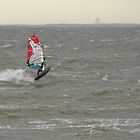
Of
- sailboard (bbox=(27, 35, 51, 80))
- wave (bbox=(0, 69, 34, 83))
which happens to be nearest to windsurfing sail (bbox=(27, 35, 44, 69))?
sailboard (bbox=(27, 35, 51, 80))

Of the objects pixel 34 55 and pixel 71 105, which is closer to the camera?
pixel 71 105

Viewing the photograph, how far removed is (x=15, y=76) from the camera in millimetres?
36031

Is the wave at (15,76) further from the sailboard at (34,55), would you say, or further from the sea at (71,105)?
the sailboard at (34,55)

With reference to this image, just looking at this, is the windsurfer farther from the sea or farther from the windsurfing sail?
the sea

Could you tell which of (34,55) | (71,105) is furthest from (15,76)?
(71,105)

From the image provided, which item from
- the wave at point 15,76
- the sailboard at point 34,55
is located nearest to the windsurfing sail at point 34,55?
the sailboard at point 34,55

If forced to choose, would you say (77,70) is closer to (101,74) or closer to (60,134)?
(101,74)

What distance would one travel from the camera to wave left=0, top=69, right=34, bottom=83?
34.3 m

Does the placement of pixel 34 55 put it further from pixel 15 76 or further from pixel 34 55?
pixel 15 76

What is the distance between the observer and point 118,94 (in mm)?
26219

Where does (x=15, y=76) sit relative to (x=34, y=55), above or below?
below

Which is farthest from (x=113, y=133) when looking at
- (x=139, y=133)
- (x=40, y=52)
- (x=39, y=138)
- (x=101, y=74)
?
(x=101, y=74)

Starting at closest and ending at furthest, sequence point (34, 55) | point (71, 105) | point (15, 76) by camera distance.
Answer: point (71, 105)
point (34, 55)
point (15, 76)

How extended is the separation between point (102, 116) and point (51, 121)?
215 centimetres
